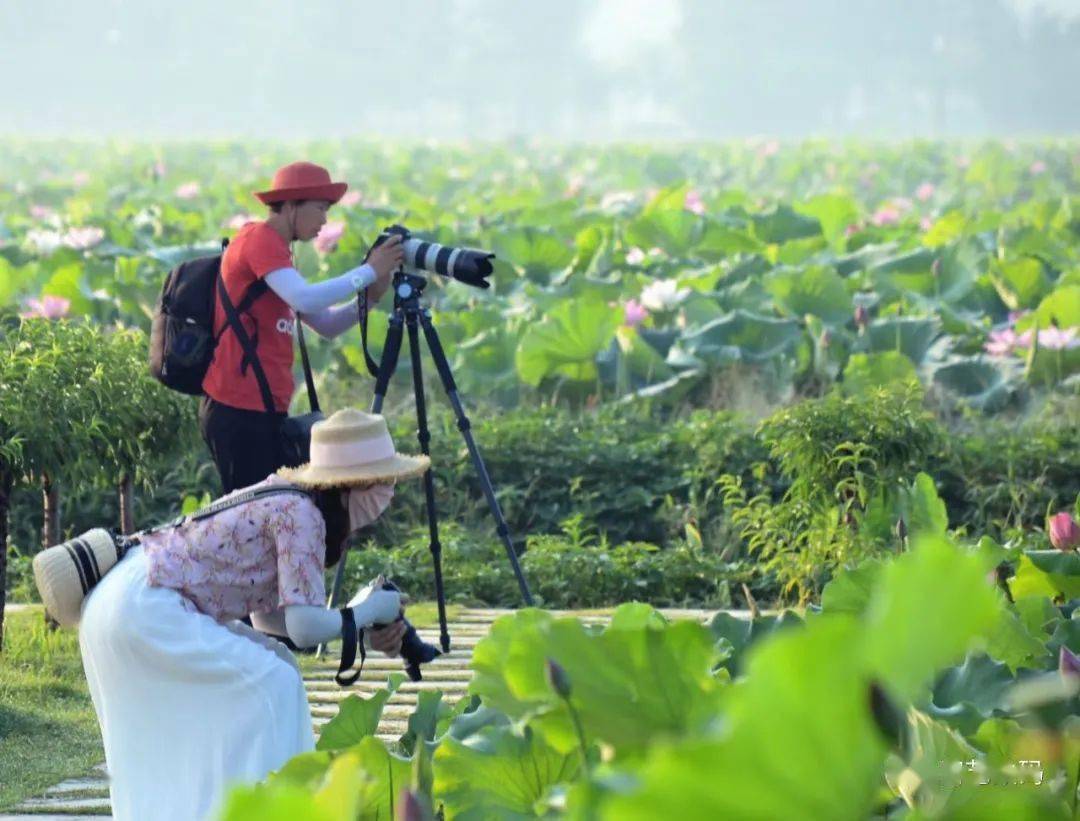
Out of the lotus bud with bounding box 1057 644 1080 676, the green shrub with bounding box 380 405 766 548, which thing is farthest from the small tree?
the lotus bud with bounding box 1057 644 1080 676

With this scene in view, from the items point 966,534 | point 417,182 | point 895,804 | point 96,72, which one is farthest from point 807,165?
point 96,72

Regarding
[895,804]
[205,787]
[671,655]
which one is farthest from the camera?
[205,787]

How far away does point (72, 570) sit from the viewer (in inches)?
145

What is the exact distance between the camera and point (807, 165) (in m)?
26.6

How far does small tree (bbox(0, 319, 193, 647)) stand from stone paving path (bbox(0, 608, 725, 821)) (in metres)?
0.79

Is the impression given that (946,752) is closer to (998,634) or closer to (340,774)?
(998,634)

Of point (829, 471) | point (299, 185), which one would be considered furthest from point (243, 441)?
point (829, 471)

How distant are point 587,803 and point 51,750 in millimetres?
3500

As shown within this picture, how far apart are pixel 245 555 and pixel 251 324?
1.58 m

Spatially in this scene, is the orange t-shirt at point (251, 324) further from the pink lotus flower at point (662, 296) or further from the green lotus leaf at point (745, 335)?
the pink lotus flower at point (662, 296)

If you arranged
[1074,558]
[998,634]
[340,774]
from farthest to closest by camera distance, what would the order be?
1. [1074,558]
2. [998,634]
3. [340,774]

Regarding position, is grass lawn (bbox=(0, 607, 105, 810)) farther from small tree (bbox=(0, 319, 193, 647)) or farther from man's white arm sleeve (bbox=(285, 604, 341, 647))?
man's white arm sleeve (bbox=(285, 604, 341, 647))

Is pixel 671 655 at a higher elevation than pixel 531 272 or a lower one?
higher

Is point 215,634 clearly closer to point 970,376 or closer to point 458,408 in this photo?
point 458,408
